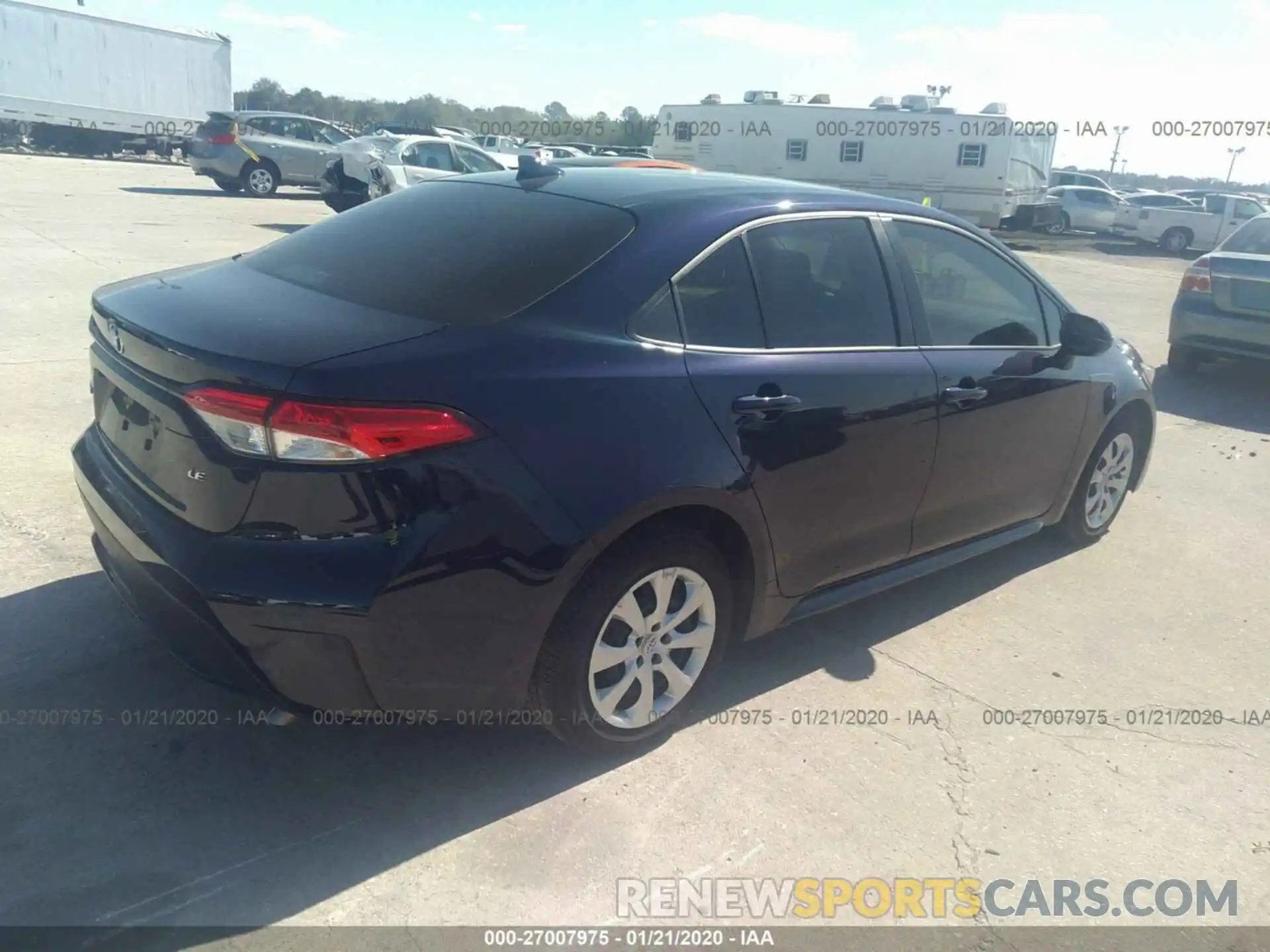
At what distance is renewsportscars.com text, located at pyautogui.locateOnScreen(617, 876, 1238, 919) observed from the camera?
2.66 metres

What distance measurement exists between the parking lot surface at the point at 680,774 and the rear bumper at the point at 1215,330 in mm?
4739

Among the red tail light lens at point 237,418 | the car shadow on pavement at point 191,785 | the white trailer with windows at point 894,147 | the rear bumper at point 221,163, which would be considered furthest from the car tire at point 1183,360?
the rear bumper at point 221,163

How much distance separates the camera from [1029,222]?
86.4ft

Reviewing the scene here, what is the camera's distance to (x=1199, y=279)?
361 inches

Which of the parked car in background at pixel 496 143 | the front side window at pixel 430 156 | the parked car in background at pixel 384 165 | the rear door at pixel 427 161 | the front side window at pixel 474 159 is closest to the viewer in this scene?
the parked car in background at pixel 384 165

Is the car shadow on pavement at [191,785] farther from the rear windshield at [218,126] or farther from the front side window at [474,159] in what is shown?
the rear windshield at [218,126]

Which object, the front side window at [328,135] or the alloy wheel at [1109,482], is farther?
the front side window at [328,135]

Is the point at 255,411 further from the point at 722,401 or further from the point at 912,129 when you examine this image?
the point at 912,129

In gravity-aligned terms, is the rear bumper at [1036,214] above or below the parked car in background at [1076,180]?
below

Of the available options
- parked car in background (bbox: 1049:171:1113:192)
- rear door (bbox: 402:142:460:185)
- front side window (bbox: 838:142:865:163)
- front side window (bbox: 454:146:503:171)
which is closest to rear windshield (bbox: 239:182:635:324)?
rear door (bbox: 402:142:460:185)

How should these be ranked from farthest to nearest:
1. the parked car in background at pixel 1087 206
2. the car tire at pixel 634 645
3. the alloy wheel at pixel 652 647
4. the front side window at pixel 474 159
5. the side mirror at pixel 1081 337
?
the parked car in background at pixel 1087 206
the front side window at pixel 474 159
the side mirror at pixel 1081 337
the alloy wheel at pixel 652 647
the car tire at pixel 634 645

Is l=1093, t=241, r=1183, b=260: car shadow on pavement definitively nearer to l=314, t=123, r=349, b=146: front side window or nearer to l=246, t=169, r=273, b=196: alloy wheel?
l=314, t=123, r=349, b=146: front side window

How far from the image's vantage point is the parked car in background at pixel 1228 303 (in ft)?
28.6

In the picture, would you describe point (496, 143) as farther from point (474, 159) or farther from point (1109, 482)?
point (1109, 482)
